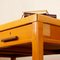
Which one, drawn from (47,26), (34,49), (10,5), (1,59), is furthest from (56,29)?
(1,59)

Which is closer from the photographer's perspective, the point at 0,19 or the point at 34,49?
the point at 34,49

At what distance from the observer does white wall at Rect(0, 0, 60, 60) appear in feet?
5.32

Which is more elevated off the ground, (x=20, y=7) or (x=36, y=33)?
(x=20, y=7)

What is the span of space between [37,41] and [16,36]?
0.18 meters

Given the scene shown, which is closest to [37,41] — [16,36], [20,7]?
[16,36]

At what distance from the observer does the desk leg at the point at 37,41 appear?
0.79 metres

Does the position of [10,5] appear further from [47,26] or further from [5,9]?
[47,26]

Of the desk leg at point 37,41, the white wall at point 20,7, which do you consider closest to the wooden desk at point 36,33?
the desk leg at point 37,41

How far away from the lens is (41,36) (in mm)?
805

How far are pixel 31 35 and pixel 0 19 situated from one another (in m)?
1.31

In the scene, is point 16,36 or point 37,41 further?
point 16,36

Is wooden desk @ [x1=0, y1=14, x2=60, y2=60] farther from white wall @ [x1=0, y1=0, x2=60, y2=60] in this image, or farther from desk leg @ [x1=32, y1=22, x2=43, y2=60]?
white wall @ [x1=0, y1=0, x2=60, y2=60]

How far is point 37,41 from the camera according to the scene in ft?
2.60

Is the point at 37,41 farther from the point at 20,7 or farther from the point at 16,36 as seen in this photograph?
the point at 20,7
